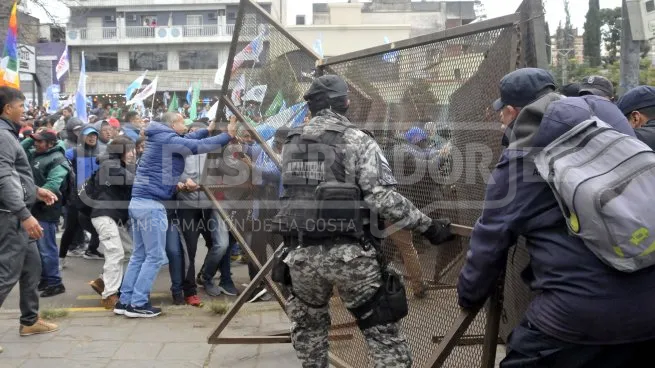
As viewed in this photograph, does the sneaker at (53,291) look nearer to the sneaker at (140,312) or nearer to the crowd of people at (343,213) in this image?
the crowd of people at (343,213)

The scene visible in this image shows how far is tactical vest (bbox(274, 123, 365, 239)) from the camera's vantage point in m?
3.23

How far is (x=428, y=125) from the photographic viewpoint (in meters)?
3.60

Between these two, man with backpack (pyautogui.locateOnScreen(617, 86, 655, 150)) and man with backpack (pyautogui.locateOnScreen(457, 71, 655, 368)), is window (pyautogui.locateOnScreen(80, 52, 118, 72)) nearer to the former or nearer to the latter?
man with backpack (pyautogui.locateOnScreen(617, 86, 655, 150))

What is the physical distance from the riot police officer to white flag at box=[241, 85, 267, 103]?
186 centimetres

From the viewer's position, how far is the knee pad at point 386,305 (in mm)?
3340

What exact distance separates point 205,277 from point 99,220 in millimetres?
1306

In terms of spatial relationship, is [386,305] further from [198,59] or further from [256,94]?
[198,59]

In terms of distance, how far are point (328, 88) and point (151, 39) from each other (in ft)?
189

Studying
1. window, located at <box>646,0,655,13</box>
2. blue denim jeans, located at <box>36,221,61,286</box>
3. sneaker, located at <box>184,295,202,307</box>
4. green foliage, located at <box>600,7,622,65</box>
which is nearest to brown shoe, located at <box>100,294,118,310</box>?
sneaker, located at <box>184,295,202,307</box>

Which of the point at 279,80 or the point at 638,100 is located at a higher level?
the point at 279,80

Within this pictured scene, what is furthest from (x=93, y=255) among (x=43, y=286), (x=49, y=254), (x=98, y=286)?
(x=98, y=286)

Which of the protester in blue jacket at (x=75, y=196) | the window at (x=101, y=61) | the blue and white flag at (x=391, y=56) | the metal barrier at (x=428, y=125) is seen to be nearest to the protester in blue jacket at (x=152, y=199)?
the metal barrier at (x=428, y=125)

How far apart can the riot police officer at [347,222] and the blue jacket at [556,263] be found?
684mm

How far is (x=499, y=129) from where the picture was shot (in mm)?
3090
